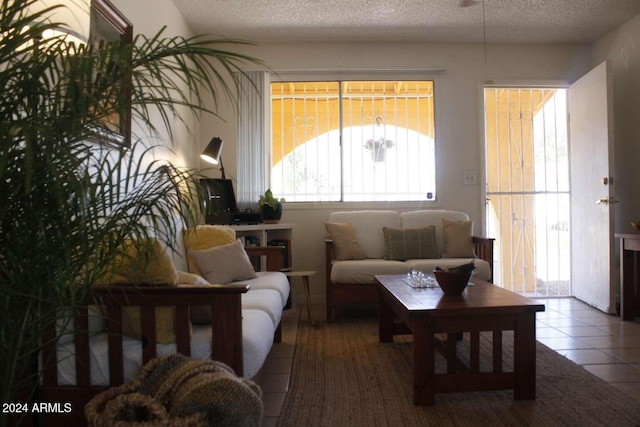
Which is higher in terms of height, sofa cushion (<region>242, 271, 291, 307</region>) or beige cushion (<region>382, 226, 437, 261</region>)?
beige cushion (<region>382, 226, 437, 261</region>)

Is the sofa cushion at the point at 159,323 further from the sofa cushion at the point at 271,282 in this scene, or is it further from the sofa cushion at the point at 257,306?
the sofa cushion at the point at 271,282

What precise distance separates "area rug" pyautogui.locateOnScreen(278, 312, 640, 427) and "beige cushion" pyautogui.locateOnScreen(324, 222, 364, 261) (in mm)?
1214

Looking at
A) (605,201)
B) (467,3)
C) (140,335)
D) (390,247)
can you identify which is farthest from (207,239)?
(605,201)

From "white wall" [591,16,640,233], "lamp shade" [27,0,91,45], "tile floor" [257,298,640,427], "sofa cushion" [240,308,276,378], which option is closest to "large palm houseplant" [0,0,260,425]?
"lamp shade" [27,0,91,45]

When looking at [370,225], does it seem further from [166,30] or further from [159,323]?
[159,323]

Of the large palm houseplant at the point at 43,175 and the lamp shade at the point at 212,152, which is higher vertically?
the lamp shade at the point at 212,152

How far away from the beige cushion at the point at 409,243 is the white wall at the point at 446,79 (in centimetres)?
61

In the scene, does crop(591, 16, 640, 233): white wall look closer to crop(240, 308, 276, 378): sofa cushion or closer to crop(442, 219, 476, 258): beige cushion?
crop(442, 219, 476, 258): beige cushion

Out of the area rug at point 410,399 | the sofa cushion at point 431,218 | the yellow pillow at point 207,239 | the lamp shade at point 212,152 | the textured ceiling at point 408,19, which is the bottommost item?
the area rug at point 410,399

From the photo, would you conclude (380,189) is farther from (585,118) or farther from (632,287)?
(632,287)

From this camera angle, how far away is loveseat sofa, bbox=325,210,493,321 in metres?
3.81

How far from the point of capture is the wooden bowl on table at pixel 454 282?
251cm

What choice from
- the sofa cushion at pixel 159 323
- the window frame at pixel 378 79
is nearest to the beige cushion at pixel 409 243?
the window frame at pixel 378 79

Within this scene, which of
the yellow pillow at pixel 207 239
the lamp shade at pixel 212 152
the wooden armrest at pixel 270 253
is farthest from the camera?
the lamp shade at pixel 212 152
